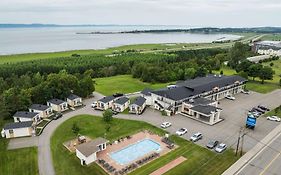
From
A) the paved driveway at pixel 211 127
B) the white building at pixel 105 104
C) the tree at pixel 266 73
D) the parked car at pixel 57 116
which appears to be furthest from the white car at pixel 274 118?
the parked car at pixel 57 116

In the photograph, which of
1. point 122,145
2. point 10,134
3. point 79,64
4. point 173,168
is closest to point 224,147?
point 173,168

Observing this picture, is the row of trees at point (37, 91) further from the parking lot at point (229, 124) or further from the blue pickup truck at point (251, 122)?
the blue pickup truck at point (251, 122)

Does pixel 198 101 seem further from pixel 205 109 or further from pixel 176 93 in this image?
pixel 176 93

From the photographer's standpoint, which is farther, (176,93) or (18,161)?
(176,93)

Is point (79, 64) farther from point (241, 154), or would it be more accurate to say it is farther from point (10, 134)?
point (241, 154)

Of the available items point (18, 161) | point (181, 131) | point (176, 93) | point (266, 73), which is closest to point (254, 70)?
point (266, 73)

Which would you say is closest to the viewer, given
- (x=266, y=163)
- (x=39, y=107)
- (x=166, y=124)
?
(x=266, y=163)

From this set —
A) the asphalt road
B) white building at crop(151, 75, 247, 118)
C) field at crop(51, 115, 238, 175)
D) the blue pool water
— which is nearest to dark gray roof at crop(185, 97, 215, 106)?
white building at crop(151, 75, 247, 118)
